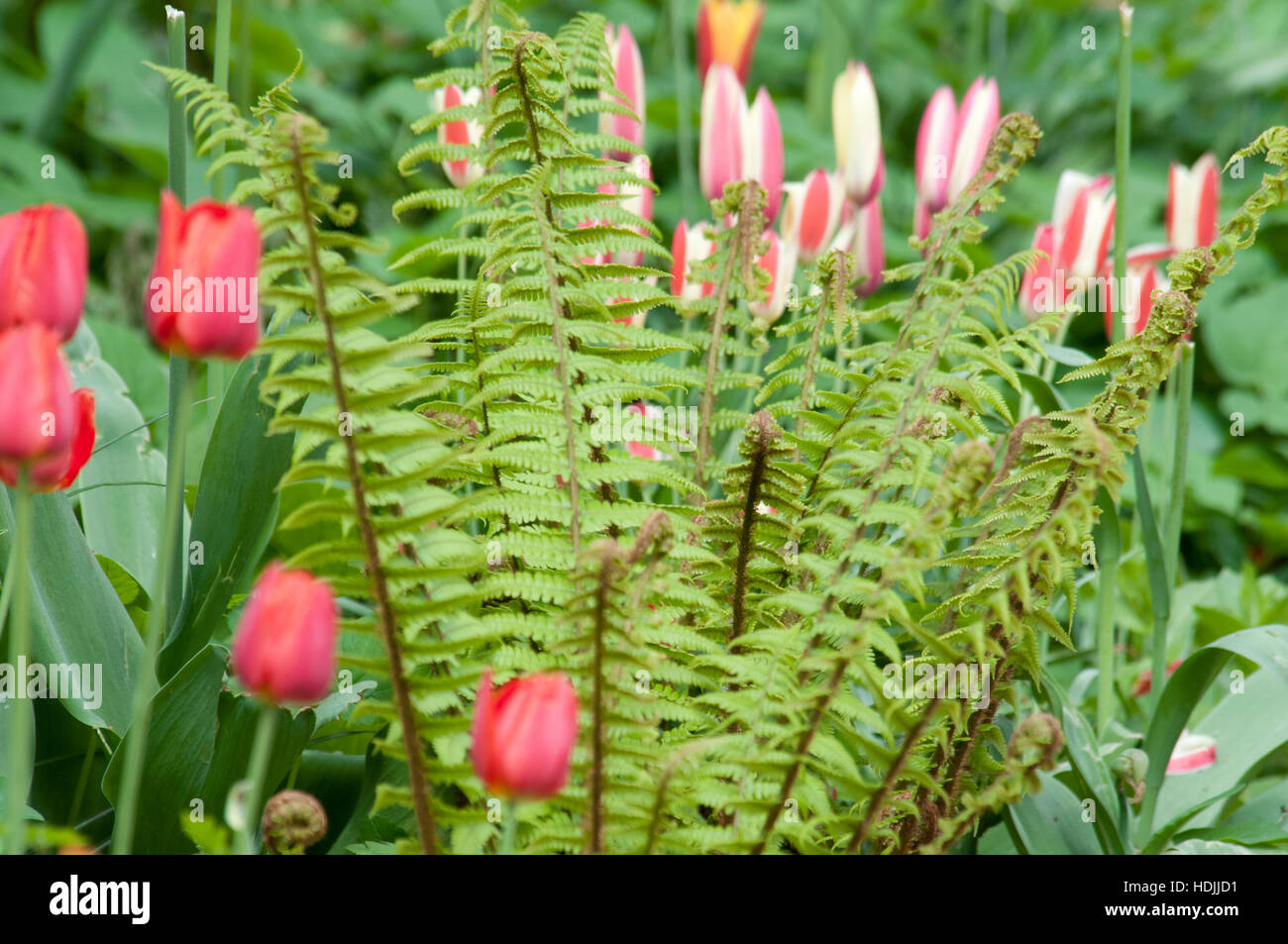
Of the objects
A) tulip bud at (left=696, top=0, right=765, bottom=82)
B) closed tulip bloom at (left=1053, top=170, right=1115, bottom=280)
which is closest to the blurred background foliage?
tulip bud at (left=696, top=0, right=765, bottom=82)

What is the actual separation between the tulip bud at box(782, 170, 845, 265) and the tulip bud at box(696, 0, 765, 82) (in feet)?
0.63

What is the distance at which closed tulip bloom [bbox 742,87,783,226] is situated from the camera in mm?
951

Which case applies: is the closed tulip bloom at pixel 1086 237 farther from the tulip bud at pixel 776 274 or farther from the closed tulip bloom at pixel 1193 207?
the tulip bud at pixel 776 274

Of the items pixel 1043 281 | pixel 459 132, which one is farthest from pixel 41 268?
pixel 1043 281

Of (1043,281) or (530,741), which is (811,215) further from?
(530,741)

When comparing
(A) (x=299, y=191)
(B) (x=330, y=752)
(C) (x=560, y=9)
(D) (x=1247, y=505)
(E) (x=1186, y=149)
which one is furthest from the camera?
(C) (x=560, y=9)

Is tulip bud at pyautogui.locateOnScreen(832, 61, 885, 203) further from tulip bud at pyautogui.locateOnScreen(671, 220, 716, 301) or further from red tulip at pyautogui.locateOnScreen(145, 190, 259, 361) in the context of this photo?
red tulip at pyautogui.locateOnScreen(145, 190, 259, 361)

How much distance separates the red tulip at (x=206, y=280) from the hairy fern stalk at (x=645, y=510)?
0.5 inches

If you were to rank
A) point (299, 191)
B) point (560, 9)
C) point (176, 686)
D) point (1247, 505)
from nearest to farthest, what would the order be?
point (299, 191)
point (176, 686)
point (1247, 505)
point (560, 9)

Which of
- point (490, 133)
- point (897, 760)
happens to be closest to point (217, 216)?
point (490, 133)

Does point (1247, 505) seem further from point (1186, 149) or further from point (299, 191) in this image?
point (299, 191)

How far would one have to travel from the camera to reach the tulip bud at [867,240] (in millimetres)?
1083

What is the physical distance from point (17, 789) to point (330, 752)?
307 mm

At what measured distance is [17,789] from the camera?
1.44 ft
